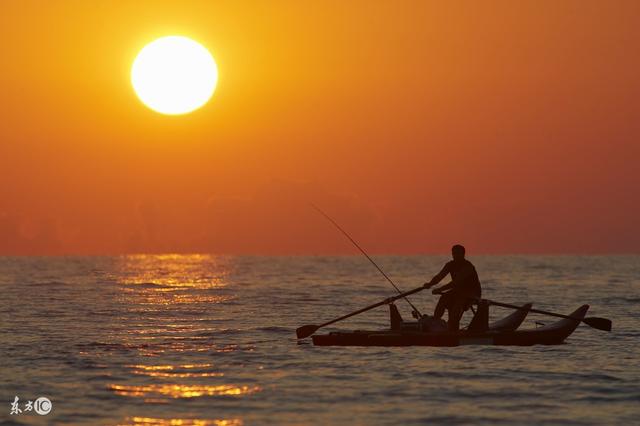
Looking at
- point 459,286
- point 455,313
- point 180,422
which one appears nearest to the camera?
point 180,422

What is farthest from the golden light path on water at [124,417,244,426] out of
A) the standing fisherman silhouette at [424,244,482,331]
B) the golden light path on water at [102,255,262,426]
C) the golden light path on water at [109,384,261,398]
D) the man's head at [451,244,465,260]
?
the man's head at [451,244,465,260]

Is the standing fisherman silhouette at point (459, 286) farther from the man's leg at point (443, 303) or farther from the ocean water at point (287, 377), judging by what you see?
the ocean water at point (287, 377)

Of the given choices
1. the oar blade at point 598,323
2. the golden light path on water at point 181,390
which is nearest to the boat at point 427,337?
the oar blade at point 598,323

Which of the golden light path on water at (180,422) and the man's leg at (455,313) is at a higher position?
the man's leg at (455,313)

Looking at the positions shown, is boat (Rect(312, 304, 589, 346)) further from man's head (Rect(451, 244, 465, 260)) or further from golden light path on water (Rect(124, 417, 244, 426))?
golden light path on water (Rect(124, 417, 244, 426))

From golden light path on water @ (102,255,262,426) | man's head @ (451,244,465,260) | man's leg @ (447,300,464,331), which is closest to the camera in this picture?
golden light path on water @ (102,255,262,426)

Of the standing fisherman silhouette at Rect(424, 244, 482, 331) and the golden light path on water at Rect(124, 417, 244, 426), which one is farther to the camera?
the standing fisherman silhouette at Rect(424, 244, 482, 331)

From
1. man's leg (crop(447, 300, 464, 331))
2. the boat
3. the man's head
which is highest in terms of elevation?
the man's head

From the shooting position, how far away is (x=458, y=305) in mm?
25266

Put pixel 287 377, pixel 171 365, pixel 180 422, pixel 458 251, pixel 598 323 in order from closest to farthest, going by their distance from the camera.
Answer: pixel 180 422
pixel 287 377
pixel 171 365
pixel 458 251
pixel 598 323

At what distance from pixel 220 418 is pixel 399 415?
278 cm

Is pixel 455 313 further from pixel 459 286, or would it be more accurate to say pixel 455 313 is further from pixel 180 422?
pixel 180 422

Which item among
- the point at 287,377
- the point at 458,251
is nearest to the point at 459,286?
the point at 458,251

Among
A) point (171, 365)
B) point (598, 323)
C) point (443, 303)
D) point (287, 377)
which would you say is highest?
→ point (443, 303)
